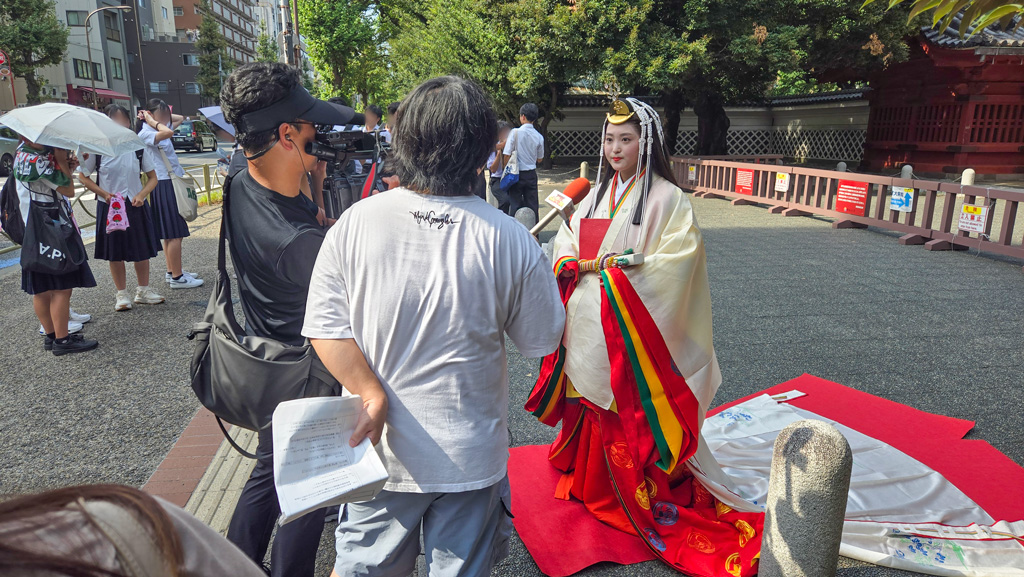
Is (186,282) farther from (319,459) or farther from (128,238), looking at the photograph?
(319,459)

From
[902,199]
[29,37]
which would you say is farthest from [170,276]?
→ [29,37]

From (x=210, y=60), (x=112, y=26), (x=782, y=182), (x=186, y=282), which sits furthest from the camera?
(x=210, y=60)

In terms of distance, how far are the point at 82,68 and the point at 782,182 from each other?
39466 mm

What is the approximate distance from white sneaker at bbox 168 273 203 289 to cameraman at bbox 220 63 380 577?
4863 millimetres

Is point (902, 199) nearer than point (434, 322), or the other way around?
point (434, 322)

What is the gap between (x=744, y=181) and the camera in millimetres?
13086

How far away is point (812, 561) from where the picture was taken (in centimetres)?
210

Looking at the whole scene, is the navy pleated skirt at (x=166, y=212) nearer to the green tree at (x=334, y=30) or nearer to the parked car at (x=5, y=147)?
the parked car at (x=5, y=147)

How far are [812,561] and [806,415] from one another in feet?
5.74

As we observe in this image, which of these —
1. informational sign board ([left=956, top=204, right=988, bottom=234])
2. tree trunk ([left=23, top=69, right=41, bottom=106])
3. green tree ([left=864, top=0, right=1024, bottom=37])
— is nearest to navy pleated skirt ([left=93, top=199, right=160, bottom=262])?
green tree ([left=864, top=0, right=1024, bottom=37])

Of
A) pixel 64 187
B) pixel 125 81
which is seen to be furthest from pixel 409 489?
pixel 125 81

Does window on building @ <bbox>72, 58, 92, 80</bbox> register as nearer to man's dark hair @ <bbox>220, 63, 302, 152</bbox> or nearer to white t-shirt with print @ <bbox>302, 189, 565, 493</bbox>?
man's dark hair @ <bbox>220, 63, 302, 152</bbox>

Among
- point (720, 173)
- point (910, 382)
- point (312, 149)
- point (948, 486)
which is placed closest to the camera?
point (312, 149)

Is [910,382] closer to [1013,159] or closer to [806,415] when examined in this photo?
[806,415]
